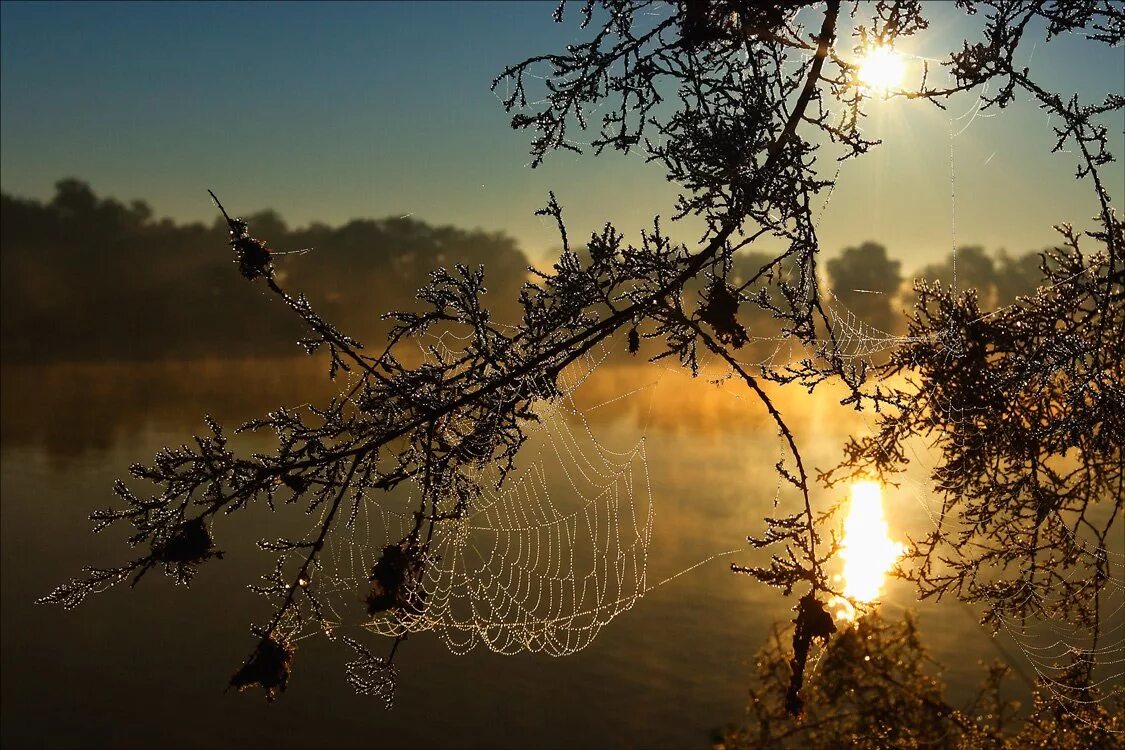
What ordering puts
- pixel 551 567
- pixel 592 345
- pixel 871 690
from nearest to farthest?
1. pixel 592 345
2. pixel 871 690
3. pixel 551 567

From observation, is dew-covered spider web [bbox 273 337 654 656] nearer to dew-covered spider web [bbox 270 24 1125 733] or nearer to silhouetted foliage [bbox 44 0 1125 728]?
dew-covered spider web [bbox 270 24 1125 733]

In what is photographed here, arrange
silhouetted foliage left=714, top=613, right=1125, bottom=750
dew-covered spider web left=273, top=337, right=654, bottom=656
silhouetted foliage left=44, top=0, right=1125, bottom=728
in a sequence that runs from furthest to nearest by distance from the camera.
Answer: dew-covered spider web left=273, top=337, right=654, bottom=656 < silhouetted foliage left=714, top=613, right=1125, bottom=750 < silhouetted foliage left=44, top=0, right=1125, bottom=728

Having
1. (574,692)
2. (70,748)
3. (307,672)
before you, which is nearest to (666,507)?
(574,692)

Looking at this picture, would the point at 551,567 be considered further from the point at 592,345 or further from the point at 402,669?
the point at 592,345

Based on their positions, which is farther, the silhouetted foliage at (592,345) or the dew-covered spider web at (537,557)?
the dew-covered spider web at (537,557)

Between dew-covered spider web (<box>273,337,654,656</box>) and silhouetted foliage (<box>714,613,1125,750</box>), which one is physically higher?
dew-covered spider web (<box>273,337,654,656</box>)

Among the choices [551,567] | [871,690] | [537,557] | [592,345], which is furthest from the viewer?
[551,567]

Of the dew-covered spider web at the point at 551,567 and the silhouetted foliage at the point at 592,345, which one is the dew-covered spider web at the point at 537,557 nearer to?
the dew-covered spider web at the point at 551,567

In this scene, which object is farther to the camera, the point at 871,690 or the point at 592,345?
the point at 871,690

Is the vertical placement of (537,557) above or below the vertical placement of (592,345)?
above

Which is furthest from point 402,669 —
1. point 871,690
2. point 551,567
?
point 871,690

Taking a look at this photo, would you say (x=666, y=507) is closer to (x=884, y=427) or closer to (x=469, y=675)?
(x=469, y=675)

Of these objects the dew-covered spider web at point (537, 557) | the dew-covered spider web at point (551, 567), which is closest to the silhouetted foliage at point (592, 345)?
the dew-covered spider web at point (551, 567)

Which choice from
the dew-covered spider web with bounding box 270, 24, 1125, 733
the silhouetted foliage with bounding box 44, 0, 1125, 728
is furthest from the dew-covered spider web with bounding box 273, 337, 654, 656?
the silhouetted foliage with bounding box 44, 0, 1125, 728
